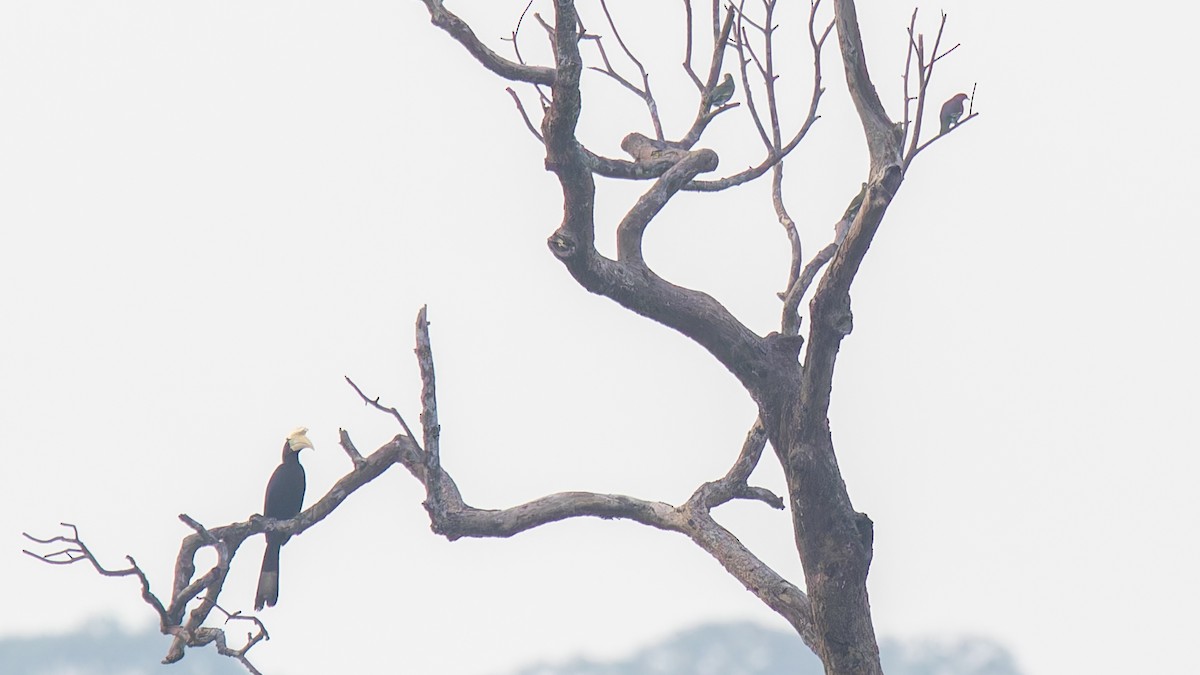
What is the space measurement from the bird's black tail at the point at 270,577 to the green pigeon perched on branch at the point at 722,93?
143 inches

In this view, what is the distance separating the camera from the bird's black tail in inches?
325

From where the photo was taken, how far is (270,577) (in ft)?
27.2

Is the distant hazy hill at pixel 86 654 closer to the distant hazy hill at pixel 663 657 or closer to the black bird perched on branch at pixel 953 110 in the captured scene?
the distant hazy hill at pixel 663 657

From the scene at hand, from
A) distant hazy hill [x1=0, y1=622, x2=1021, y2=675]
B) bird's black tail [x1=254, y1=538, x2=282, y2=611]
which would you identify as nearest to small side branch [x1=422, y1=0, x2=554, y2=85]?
bird's black tail [x1=254, y1=538, x2=282, y2=611]

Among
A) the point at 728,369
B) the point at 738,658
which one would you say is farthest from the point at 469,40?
the point at 738,658

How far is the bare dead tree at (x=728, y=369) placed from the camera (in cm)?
604

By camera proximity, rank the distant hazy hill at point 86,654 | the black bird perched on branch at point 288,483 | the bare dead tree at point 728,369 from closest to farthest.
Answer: the bare dead tree at point 728,369 → the black bird perched on branch at point 288,483 → the distant hazy hill at point 86,654

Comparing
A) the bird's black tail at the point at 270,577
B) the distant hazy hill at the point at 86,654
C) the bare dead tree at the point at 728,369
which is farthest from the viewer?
the distant hazy hill at the point at 86,654

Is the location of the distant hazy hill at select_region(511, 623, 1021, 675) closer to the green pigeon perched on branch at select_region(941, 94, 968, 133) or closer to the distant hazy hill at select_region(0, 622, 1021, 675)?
the distant hazy hill at select_region(0, 622, 1021, 675)

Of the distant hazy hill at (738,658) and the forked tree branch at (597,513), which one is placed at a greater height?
the distant hazy hill at (738,658)

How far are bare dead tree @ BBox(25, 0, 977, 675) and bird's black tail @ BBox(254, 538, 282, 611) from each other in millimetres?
1643

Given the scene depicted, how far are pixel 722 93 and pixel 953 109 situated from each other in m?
1.36

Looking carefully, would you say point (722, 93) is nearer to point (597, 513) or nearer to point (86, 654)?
point (597, 513)

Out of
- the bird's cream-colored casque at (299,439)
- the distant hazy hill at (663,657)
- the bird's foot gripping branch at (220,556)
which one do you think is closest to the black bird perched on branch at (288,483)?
the bird's cream-colored casque at (299,439)
